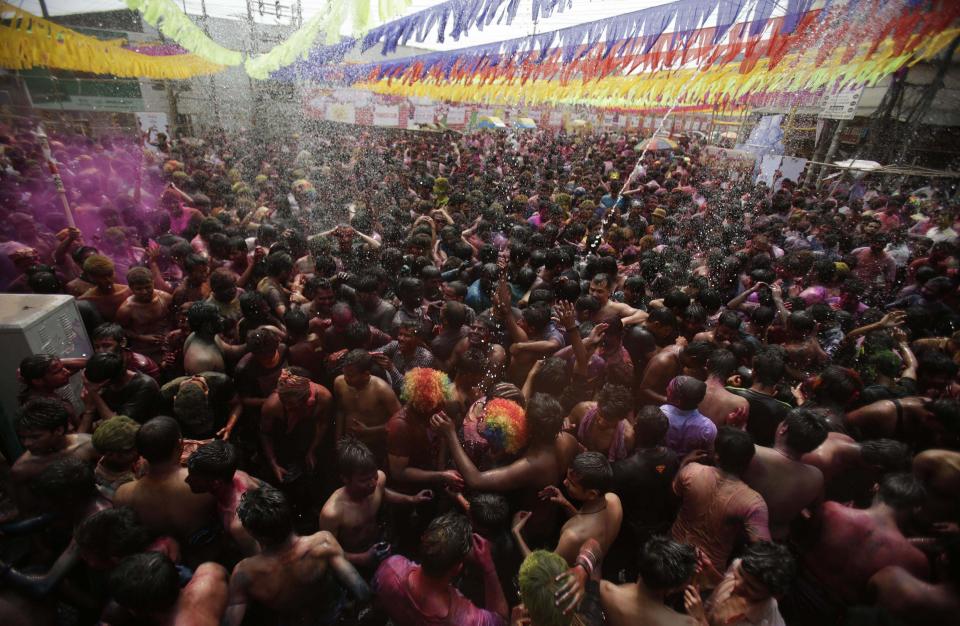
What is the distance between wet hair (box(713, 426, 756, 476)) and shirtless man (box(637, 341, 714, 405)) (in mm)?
989

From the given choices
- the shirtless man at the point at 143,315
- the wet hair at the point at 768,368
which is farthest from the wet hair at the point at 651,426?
the shirtless man at the point at 143,315

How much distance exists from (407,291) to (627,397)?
6.62ft

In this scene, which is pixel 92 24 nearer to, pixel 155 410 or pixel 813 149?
pixel 155 410

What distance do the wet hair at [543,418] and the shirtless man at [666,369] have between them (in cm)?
143

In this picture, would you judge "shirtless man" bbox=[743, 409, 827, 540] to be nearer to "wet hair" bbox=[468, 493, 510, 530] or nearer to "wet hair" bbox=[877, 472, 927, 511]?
"wet hair" bbox=[877, 472, 927, 511]

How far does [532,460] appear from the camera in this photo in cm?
233

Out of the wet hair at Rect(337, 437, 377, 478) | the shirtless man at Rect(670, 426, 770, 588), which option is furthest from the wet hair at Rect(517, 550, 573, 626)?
the shirtless man at Rect(670, 426, 770, 588)

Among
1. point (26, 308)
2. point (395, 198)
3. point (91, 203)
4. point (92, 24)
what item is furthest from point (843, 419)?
point (92, 24)

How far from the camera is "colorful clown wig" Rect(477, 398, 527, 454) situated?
7.58ft

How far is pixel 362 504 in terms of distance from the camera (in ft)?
7.27

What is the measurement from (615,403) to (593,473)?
0.68 m

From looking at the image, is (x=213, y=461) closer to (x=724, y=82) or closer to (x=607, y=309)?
(x=607, y=309)

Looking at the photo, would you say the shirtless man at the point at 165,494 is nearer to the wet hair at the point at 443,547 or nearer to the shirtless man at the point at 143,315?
the wet hair at the point at 443,547

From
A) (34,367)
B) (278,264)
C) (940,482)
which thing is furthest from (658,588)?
(278,264)
